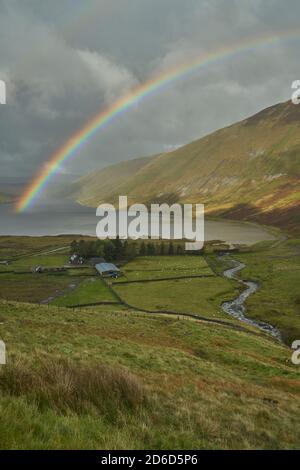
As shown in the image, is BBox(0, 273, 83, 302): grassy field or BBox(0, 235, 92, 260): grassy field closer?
BBox(0, 273, 83, 302): grassy field

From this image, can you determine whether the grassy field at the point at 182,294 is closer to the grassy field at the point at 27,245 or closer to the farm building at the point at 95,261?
the farm building at the point at 95,261

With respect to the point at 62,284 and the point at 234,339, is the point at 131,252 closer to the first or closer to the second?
the point at 62,284

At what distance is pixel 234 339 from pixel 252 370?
1491 centimetres

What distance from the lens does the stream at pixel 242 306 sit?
204 ft

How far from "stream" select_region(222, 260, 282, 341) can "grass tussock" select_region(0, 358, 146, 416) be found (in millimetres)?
50290

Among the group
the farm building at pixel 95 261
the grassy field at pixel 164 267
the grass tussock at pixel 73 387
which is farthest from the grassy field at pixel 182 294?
the grass tussock at pixel 73 387

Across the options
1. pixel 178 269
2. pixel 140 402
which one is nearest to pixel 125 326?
pixel 140 402

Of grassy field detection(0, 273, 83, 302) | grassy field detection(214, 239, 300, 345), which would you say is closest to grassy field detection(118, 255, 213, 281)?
grassy field detection(214, 239, 300, 345)

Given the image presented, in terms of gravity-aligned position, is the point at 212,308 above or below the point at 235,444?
below

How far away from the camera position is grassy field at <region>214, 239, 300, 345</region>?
6631 cm

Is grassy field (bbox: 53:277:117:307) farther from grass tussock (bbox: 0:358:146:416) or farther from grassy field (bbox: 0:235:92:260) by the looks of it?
grass tussock (bbox: 0:358:146:416)

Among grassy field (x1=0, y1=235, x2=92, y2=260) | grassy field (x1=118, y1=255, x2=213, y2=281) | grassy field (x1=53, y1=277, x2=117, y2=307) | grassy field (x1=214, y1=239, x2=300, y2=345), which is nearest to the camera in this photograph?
grassy field (x1=214, y1=239, x2=300, y2=345)

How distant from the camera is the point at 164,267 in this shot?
394 feet
